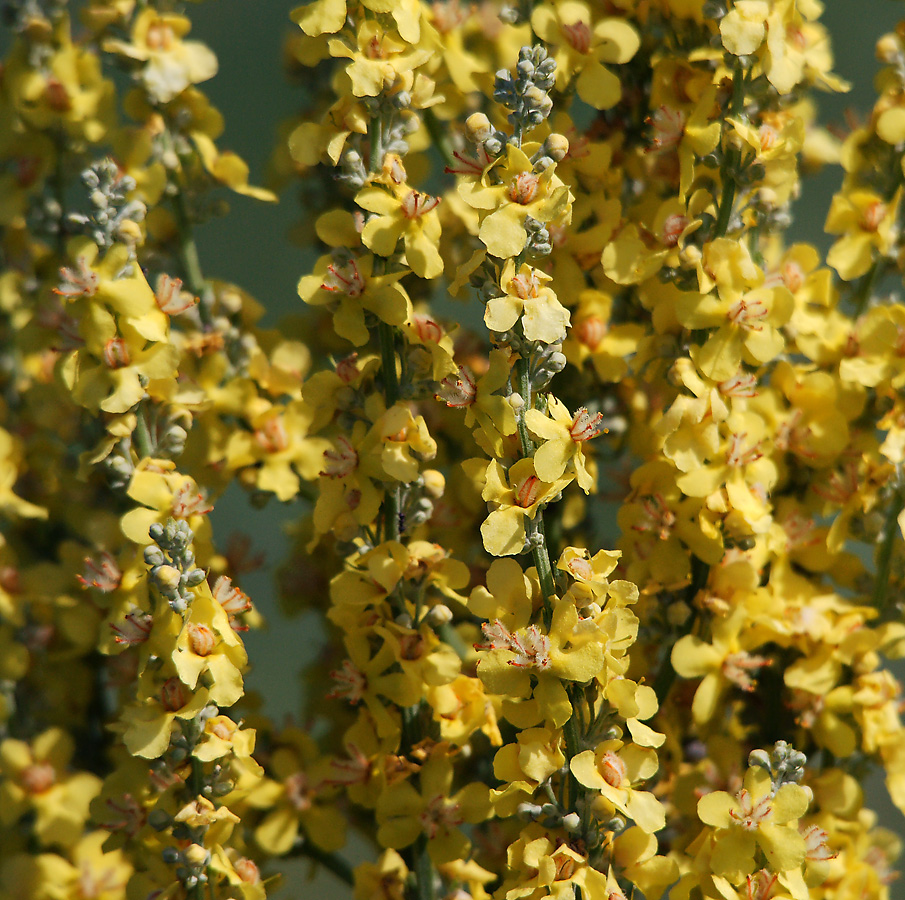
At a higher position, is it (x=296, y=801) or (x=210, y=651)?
(x=210, y=651)

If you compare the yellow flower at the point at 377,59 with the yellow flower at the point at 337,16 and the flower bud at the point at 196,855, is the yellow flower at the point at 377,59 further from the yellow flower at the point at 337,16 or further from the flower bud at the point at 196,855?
the flower bud at the point at 196,855

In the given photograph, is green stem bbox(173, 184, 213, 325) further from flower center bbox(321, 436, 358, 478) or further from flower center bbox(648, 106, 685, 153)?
flower center bbox(648, 106, 685, 153)

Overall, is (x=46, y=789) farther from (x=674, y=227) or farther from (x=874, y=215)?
(x=874, y=215)

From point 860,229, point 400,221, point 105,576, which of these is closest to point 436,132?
point 400,221

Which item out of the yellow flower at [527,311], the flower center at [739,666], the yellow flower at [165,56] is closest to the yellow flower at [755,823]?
the flower center at [739,666]

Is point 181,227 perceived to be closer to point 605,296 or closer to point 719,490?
point 605,296

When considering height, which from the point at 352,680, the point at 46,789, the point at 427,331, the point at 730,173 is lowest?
the point at 46,789

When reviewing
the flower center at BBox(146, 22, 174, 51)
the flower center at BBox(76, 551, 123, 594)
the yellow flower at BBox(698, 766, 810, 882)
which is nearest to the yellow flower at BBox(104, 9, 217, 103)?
the flower center at BBox(146, 22, 174, 51)
